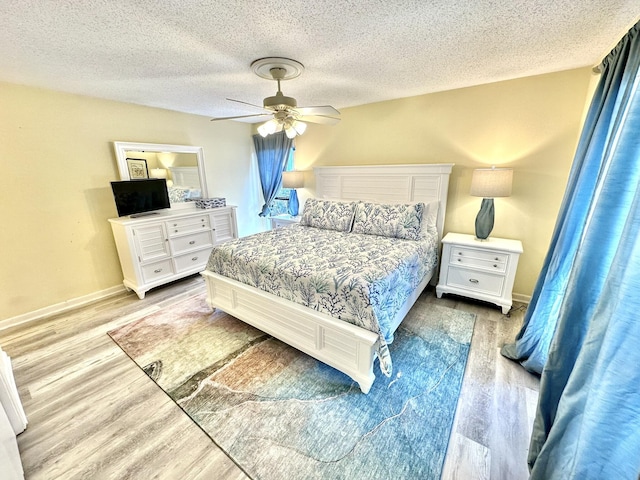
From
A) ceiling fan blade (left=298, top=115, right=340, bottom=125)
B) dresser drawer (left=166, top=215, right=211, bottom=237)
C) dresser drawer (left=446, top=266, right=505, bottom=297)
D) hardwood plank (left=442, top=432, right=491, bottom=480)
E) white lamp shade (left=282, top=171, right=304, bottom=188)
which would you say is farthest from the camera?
white lamp shade (left=282, top=171, right=304, bottom=188)

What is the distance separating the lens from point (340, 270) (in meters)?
1.91

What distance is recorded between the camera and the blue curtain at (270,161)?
4.32 m

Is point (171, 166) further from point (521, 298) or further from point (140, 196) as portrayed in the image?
point (521, 298)

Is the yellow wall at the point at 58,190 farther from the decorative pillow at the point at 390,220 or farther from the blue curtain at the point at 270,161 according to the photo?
the decorative pillow at the point at 390,220

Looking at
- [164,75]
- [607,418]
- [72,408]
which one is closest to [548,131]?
[607,418]

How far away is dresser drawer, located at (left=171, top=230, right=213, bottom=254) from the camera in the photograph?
3.42 metres

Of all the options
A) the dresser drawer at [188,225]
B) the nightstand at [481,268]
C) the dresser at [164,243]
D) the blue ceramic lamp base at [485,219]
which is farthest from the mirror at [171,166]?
the blue ceramic lamp base at [485,219]

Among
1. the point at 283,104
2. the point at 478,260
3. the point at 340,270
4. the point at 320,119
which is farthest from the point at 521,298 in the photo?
the point at 283,104

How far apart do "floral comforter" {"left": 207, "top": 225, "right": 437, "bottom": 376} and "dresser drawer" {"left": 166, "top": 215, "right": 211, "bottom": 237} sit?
3.84 feet

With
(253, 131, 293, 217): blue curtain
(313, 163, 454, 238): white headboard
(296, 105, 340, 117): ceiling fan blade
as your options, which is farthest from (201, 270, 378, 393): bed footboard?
(253, 131, 293, 217): blue curtain

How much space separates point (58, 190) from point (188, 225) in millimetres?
1310

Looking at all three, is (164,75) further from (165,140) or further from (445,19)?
(445,19)

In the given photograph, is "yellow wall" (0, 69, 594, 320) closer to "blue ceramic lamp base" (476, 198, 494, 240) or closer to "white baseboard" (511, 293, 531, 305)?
"white baseboard" (511, 293, 531, 305)

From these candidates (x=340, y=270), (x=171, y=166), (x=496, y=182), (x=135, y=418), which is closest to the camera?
(x=135, y=418)
